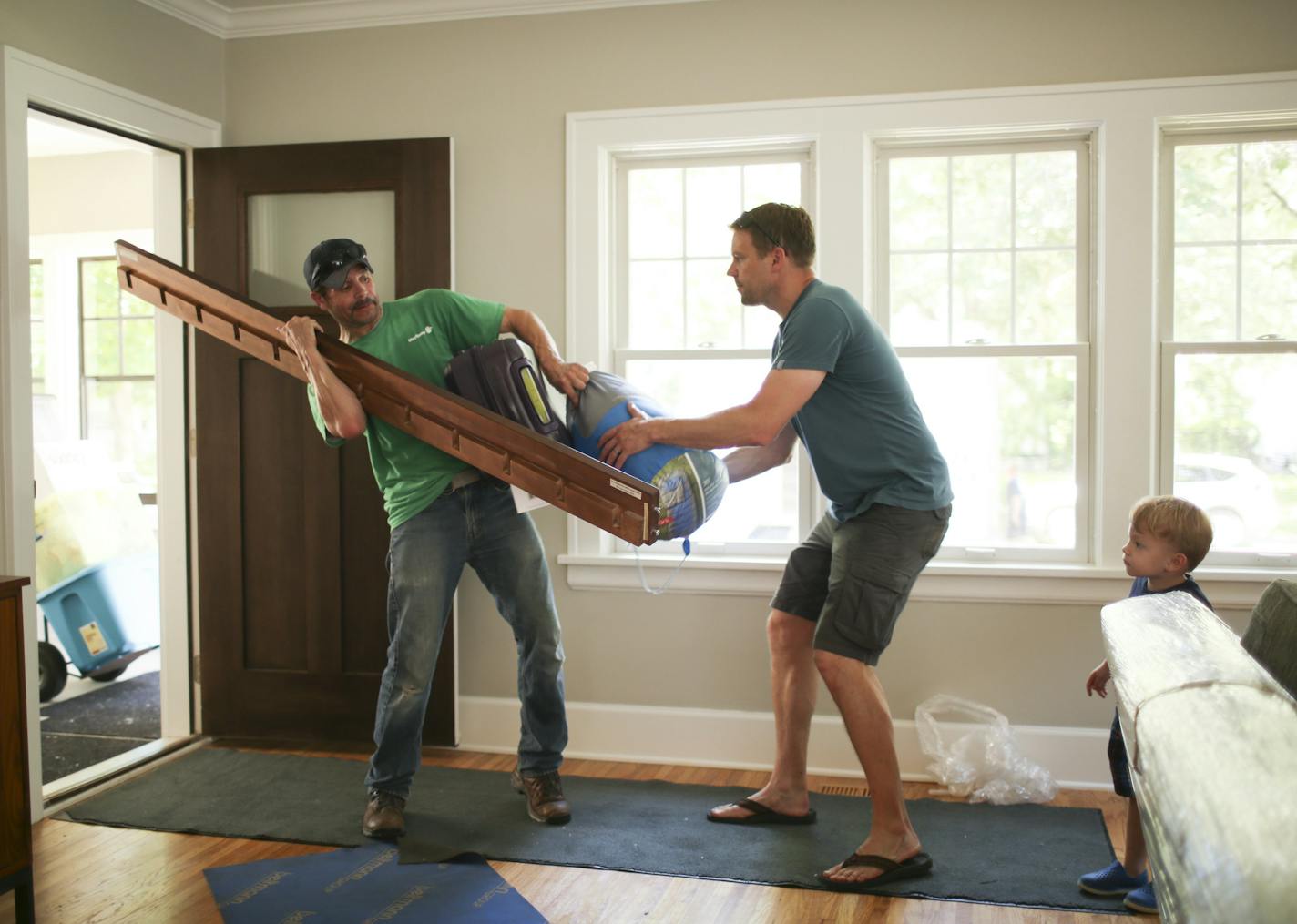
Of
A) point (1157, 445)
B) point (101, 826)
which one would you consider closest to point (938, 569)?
point (1157, 445)

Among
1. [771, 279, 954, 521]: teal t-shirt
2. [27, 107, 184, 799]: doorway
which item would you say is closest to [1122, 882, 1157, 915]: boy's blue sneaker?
[771, 279, 954, 521]: teal t-shirt

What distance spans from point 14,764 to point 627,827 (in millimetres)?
1546

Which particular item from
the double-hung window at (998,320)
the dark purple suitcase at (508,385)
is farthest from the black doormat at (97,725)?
the double-hung window at (998,320)

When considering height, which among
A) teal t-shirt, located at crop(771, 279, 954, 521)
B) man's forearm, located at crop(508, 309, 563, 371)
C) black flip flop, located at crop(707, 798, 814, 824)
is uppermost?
man's forearm, located at crop(508, 309, 563, 371)

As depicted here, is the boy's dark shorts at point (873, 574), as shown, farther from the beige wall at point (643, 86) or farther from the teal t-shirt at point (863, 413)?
the beige wall at point (643, 86)

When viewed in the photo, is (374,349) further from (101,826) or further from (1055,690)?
(1055,690)

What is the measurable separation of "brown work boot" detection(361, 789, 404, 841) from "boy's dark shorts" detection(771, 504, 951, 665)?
4.13ft

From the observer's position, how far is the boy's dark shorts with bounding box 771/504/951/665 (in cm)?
271

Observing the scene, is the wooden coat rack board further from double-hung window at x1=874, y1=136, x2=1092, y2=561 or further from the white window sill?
→ double-hung window at x1=874, y1=136, x2=1092, y2=561

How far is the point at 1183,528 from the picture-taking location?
8.23ft

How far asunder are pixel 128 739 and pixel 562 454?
8.18ft

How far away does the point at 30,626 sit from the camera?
11.1ft

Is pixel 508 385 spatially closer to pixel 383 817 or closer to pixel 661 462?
pixel 661 462

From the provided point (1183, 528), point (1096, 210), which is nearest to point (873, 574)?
point (1183, 528)
